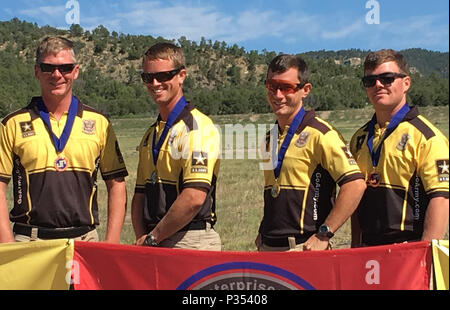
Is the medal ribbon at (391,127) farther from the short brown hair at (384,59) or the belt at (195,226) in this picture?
the belt at (195,226)

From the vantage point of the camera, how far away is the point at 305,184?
4.25 metres

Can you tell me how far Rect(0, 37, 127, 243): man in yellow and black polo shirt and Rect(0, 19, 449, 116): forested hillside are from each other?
55.0 metres

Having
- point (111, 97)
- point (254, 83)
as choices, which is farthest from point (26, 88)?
point (254, 83)

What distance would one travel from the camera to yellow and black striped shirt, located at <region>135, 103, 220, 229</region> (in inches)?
166

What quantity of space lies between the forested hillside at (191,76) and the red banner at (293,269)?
183ft

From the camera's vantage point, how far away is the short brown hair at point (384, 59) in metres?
4.32

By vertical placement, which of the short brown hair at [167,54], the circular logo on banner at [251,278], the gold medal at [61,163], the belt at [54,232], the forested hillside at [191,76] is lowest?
the circular logo on banner at [251,278]

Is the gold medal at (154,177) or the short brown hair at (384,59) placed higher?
the short brown hair at (384,59)

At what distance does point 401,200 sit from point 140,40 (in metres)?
146

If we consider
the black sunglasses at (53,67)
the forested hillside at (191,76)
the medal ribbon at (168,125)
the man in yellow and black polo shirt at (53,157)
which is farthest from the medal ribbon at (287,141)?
the forested hillside at (191,76)

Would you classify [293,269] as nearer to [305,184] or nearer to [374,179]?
[305,184]

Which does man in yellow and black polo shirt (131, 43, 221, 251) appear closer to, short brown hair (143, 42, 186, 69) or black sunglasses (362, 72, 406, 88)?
short brown hair (143, 42, 186, 69)
